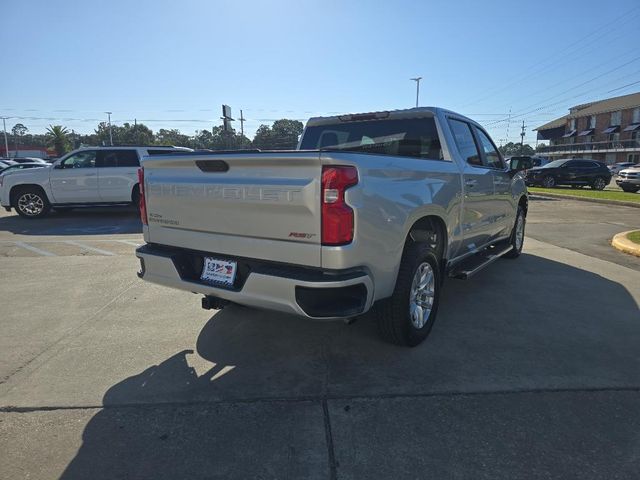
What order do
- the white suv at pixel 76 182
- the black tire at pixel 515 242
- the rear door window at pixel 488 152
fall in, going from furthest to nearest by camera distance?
1. the white suv at pixel 76 182
2. the black tire at pixel 515 242
3. the rear door window at pixel 488 152

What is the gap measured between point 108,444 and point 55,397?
30.4 inches

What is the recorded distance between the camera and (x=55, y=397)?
9.66 feet

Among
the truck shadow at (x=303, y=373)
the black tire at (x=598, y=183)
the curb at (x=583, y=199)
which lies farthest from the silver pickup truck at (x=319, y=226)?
the black tire at (x=598, y=183)

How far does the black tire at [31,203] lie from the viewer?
11.7 metres

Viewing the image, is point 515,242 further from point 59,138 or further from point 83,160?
point 59,138

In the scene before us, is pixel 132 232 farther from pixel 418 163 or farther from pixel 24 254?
pixel 418 163

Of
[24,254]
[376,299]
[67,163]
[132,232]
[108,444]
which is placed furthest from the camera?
[67,163]

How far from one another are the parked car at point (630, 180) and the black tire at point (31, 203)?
24209 mm

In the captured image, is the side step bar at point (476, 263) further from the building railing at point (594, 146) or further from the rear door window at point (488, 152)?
the building railing at point (594, 146)

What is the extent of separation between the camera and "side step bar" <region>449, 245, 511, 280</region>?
4.30 meters

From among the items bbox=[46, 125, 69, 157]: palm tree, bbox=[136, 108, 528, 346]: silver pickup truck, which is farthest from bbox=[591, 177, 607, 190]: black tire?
bbox=[46, 125, 69, 157]: palm tree

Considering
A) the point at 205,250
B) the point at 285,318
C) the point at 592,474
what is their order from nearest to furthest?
the point at 592,474 < the point at 205,250 < the point at 285,318

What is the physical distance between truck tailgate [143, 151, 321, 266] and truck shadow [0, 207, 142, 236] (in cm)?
676

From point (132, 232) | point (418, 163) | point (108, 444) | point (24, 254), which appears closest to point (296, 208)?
point (418, 163)
